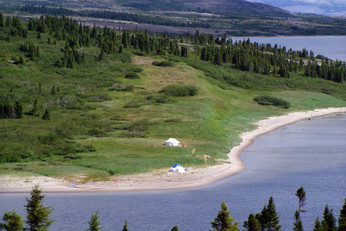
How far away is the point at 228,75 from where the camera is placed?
145750 millimetres

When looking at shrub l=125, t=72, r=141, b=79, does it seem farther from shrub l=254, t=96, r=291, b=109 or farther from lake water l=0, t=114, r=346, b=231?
lake water l=0, t=114, r=346, b=231

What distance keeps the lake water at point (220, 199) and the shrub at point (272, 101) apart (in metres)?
48.0

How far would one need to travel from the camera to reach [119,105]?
9831 centimetres

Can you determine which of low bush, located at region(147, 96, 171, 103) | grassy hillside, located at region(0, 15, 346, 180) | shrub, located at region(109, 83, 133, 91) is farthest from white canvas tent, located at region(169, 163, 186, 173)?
shrub, located at region(109, 83, 133, 91)

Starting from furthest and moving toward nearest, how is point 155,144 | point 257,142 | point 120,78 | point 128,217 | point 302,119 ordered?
point 120,78, point 302,119, point 257,142, point 155,144, point 128,217

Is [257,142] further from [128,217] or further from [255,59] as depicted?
[255,59]

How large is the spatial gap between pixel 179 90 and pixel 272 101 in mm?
25135

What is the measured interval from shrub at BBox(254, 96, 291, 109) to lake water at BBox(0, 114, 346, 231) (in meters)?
48.0

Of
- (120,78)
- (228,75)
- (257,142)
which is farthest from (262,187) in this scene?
(228,75)

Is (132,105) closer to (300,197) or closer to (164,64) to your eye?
(164,64)

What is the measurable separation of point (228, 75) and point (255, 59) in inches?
882

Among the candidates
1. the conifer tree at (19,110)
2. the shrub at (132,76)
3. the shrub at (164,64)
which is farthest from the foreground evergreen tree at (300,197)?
the shrub at (164,64)

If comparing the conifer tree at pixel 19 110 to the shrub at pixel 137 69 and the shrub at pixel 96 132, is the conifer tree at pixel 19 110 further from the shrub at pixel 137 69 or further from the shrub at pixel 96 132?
the shrub at pixel 137 69

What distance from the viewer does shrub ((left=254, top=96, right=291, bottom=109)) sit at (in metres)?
120
